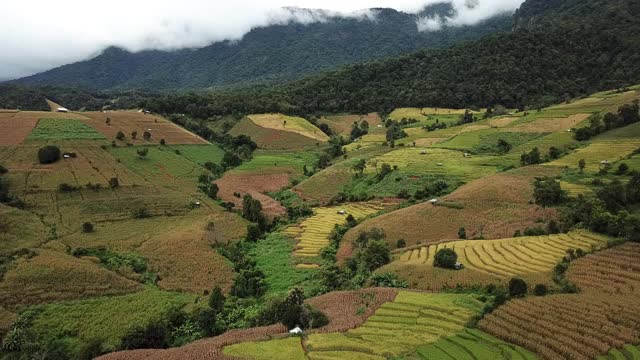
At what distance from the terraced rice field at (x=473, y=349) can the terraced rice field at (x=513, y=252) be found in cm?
1469

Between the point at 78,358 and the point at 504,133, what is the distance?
109m

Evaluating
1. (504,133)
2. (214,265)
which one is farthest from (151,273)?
(504,133)

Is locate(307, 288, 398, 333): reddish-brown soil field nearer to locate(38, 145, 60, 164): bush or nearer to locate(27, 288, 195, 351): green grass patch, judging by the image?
locate(27, 288, 195, 351): green grass patch

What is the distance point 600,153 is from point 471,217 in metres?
36.5

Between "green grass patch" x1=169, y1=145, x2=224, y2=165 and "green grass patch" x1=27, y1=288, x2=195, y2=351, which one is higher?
"green grass patch" x1=169, y1=145, x2=224, y2=165

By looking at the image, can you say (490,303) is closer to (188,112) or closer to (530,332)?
(530,332)

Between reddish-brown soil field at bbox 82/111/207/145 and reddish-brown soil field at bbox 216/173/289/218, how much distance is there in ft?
79.8

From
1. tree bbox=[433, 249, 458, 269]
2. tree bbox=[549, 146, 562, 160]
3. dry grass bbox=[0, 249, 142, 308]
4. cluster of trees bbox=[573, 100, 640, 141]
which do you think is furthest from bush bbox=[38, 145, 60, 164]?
cluster of trees bbox=[573, 100, 640, 141]

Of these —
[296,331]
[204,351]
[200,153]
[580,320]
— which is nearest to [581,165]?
[580,320]

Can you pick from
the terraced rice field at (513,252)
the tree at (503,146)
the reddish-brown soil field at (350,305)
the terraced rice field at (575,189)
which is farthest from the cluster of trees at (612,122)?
the reddish-brown soil field at (350,305)

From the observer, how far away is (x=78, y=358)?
43.6 metres

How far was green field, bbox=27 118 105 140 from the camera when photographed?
107m

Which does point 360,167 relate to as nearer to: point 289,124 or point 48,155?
point 289,124

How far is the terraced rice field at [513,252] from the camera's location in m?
51.0
